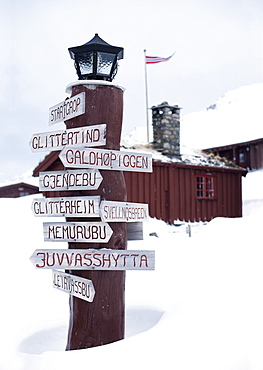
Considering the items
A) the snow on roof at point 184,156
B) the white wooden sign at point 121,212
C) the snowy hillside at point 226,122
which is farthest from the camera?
the snowy hillside at point 226,122

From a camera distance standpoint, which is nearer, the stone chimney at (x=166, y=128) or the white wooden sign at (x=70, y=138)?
the white wooden sign at (x=70, y=138)

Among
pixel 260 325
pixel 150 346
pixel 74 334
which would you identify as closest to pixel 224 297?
pixel 260 325

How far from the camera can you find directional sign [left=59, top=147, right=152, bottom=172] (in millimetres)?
3674

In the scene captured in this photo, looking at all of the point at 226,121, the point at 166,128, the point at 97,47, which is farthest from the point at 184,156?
the point at 226,121

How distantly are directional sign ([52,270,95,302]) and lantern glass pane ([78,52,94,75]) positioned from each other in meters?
1.94

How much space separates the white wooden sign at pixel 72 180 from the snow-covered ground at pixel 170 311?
1.38m

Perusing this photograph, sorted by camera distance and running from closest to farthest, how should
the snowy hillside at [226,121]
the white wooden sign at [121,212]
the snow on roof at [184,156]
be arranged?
the white wooden sign at [121,212]
the snow on roof at [184,156]
the snowy hillside at [226,121]

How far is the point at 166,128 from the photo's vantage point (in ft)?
51.1

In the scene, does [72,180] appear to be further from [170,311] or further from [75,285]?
[170,311]

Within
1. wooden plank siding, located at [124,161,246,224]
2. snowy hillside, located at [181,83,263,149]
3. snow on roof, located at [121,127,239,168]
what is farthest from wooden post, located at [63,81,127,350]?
snowy hillside, located at [181,83,263,149]

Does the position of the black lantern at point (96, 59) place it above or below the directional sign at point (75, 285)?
above

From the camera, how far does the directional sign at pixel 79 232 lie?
3.66m

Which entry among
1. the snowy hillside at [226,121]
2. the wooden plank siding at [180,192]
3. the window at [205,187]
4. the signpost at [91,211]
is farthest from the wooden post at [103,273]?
the snowy hillside at [226,121]

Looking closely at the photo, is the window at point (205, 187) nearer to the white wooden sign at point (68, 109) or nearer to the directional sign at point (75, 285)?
the white wooden sign at point (68, 109)
